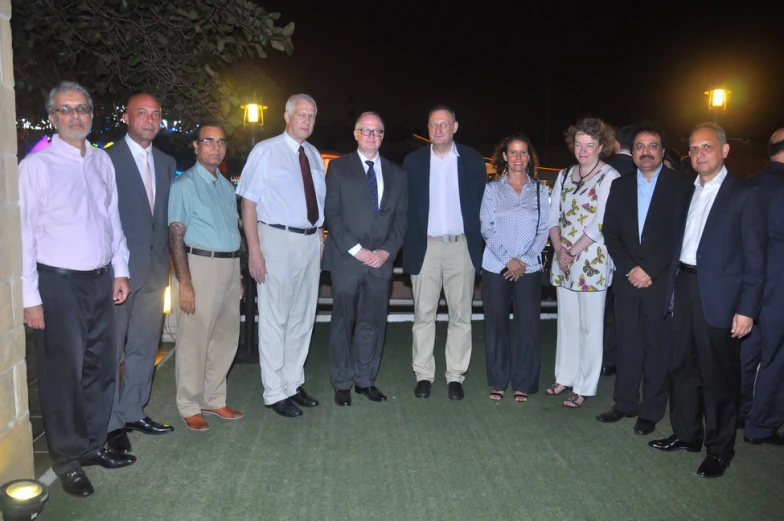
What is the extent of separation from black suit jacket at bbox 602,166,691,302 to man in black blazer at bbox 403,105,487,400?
97 cm

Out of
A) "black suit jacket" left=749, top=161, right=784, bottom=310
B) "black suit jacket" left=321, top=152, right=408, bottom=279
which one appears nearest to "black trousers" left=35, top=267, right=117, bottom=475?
"black suit jacket" left=321, top=152, right=408, bottom=279

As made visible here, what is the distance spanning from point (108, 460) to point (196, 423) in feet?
2.19

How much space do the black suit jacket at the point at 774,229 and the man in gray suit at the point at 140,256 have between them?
345 centimetres

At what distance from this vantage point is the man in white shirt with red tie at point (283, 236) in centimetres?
Answer: 425

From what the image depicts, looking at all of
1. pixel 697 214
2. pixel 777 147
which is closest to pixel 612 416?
pixel 697 214

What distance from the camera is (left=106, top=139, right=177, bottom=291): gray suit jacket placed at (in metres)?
3.69

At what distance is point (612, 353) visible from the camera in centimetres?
556

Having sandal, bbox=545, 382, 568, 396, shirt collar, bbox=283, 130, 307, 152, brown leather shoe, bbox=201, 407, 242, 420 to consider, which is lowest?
brown leather shoe, bbox=201, 407, 242, 420

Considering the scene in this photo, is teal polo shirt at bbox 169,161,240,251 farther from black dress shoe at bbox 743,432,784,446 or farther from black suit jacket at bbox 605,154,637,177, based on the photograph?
black dress shoe at bbox 743,432,784,446

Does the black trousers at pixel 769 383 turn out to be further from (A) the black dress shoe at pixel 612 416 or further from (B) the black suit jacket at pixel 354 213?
(B) the black suit jacket at pixel 354 213

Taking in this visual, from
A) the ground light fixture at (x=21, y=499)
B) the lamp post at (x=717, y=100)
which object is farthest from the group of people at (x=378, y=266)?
the lamp post at (x=717, y=100)

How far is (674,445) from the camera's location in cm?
381

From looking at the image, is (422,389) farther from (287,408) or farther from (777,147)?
(777,147)

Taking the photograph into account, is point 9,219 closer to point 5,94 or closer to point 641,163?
point 5,94
